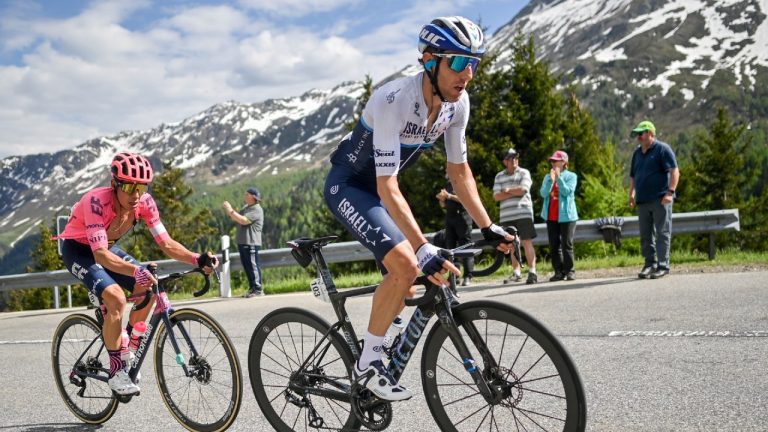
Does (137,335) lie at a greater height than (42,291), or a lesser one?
greater

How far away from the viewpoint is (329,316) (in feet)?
31.2

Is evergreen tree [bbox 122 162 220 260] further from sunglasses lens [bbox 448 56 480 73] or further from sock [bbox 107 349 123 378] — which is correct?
sunglasses lens [bbox 448 56 480 73]

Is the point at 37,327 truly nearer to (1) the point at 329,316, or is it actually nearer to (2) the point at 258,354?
(1) the point at 329,316

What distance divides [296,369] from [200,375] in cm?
76

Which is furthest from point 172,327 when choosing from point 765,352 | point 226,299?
point 226,299

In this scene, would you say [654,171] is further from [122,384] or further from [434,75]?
[122,384]

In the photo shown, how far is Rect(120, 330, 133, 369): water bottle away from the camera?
16.1ft

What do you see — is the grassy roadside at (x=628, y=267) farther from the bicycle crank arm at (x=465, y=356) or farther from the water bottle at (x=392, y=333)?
the bicycle crank arm at (x=465, y=356)

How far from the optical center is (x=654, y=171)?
10.2m

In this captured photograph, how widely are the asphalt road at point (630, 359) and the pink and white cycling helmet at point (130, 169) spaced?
1.70 meters

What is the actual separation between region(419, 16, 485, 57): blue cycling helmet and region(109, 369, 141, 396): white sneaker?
313 cm

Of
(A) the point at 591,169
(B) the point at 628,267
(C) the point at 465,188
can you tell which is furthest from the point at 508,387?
(A) the point at 591,169

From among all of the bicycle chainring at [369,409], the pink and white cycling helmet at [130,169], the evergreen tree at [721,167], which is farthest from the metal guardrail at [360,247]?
the evergreen tree at [721,167]

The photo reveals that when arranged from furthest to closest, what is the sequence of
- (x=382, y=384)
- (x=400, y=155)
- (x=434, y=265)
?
(x=400, y=155)
(x=382, y=384)
(x=434, y=265)
